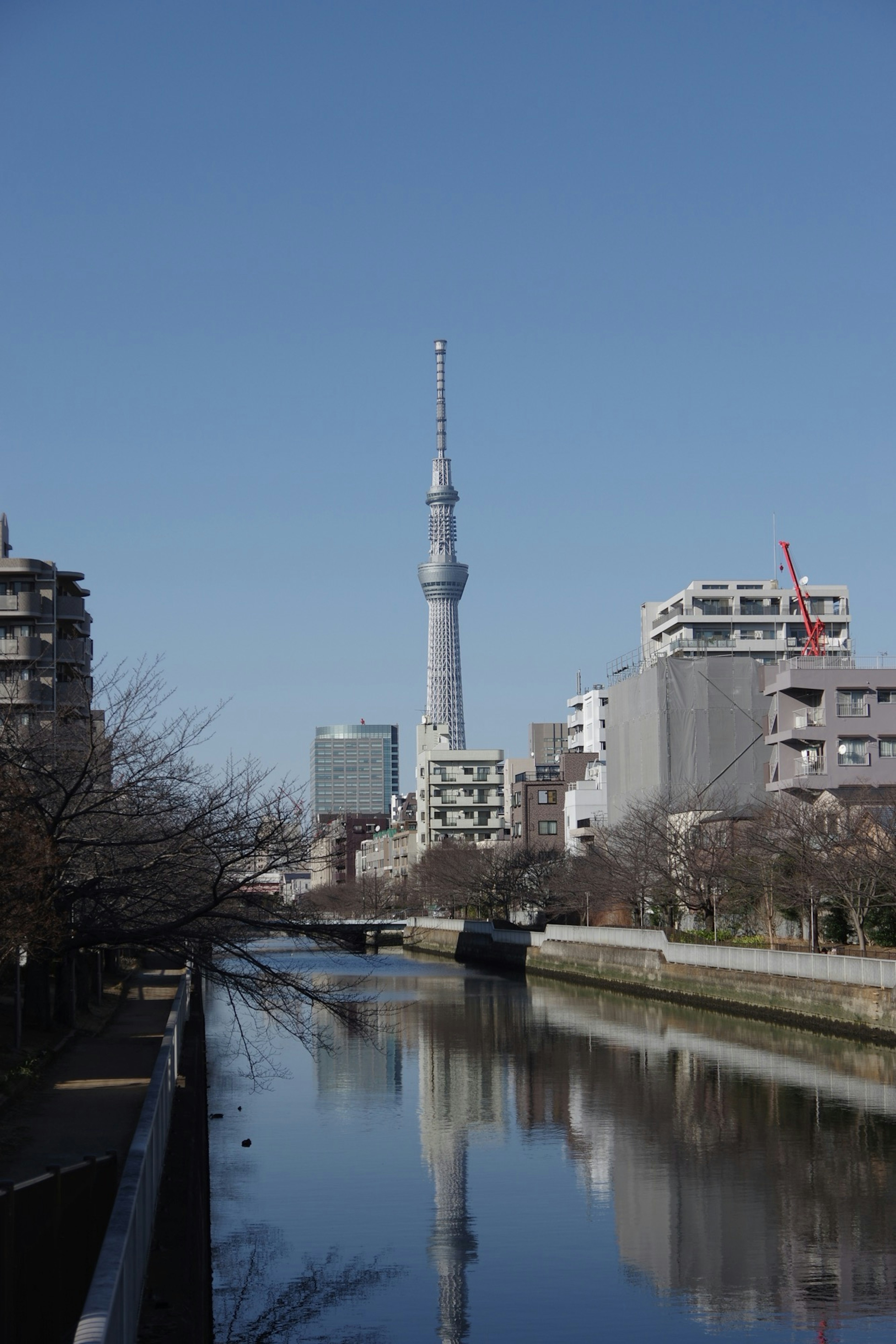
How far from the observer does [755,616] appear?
89.1 meters

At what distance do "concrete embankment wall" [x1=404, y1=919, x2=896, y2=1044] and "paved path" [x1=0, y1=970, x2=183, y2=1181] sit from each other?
538 inches

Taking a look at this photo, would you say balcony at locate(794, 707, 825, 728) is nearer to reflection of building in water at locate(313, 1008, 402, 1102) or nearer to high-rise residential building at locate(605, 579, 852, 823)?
high-rise residential building at locate(605, 579, 852, 823)

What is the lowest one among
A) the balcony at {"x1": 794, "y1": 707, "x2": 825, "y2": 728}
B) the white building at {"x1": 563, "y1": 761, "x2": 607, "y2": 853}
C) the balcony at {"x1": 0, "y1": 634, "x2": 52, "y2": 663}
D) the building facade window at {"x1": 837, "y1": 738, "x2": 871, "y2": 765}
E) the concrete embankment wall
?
the concrete embankment wall

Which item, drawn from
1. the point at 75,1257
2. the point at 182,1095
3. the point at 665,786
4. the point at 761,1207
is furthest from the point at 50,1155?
the point at 665,786

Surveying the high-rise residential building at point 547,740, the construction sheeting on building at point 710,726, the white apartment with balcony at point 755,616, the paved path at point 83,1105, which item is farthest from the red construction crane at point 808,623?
the paved path at point 83,1105

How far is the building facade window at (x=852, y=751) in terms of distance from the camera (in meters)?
47.8

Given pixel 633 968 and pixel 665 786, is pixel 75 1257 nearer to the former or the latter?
pixel 633 968

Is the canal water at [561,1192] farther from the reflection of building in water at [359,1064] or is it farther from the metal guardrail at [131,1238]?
the metal guardrail at [131,1238]

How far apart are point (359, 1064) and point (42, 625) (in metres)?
21.2

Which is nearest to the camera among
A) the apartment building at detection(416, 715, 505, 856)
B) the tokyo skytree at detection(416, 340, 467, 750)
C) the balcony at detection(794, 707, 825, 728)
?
the balcony at detection(794, 707, 825, 728)

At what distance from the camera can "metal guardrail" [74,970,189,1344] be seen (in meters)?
7.02

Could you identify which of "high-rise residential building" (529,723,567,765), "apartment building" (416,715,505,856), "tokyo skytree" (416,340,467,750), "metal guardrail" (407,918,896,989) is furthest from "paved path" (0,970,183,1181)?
"tokyo skytree" (416,340,467,750)

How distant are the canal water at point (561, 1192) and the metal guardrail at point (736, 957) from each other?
1404 mm

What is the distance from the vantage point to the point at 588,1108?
24.7 meters
